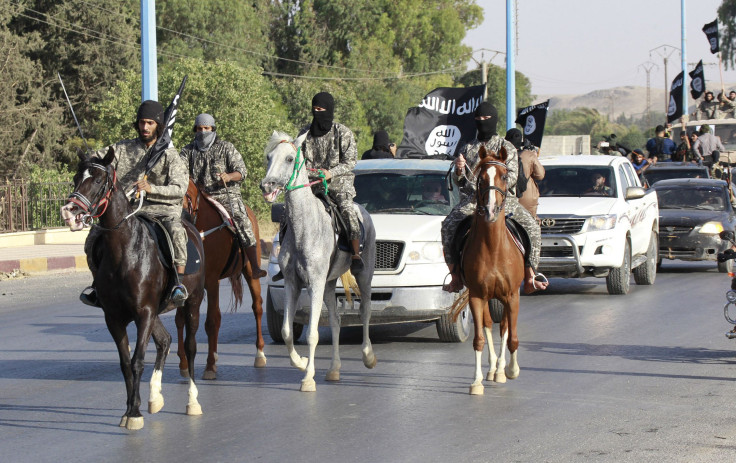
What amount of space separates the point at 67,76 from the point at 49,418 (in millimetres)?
42300

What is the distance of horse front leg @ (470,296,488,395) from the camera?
9.12 m

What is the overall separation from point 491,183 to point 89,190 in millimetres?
3260

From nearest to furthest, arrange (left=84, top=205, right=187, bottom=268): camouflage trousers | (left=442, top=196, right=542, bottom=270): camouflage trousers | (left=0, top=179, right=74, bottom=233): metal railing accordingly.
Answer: (left=84, top=205, right=187, bottom=268): camouflage trousers, (left=442, top=196, right=542, bottom=270): camouflage trousers, (left=0, top=179, right=74, bottom=233): metal railing

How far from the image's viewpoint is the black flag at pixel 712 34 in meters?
47.1

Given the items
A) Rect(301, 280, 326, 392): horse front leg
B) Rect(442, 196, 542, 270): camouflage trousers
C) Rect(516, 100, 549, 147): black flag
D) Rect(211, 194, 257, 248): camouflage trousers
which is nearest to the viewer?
Rect(301, 280, 326, 392): horse front leg

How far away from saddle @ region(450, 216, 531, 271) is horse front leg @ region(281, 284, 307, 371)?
1485 millimetres

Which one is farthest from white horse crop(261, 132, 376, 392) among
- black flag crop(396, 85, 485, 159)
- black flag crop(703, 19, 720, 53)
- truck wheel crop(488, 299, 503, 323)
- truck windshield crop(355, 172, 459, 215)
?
black flag crop(703, 19, 720, 53)

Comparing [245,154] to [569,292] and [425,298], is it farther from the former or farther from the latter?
[425,298]

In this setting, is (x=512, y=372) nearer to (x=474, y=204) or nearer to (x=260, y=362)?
(x=474, y=204)

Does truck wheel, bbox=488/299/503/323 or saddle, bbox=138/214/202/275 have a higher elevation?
saddle, bbox=138/214/202/275

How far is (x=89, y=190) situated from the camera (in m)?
7.52

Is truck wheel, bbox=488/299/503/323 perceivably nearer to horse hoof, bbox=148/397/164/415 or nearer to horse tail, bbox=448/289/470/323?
horse tail, bbox=448/289/470/323

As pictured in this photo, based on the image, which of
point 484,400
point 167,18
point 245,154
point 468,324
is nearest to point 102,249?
point 484,400

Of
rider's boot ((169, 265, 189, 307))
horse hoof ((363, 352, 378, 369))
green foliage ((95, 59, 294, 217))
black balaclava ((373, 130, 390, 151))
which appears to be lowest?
horse hoof ((363, 352, 378, 369))
